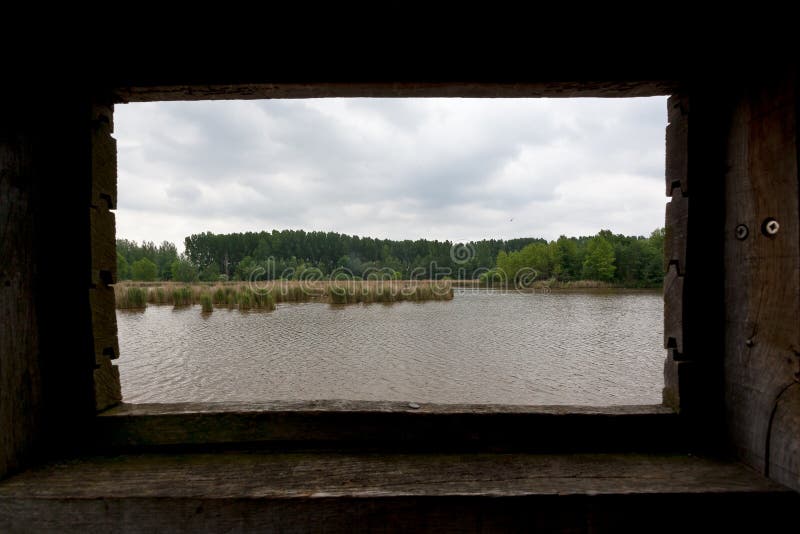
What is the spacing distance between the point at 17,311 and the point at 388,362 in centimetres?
419

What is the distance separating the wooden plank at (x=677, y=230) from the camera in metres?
1.36

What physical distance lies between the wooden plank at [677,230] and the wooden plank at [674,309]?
0.03m

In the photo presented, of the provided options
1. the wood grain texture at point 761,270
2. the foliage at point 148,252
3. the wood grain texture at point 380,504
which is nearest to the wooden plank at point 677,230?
the wood grain texture at point 761,270

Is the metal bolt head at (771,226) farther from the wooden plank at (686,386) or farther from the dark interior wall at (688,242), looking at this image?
the wooden plank at (686,386)

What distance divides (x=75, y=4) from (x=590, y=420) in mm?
2683

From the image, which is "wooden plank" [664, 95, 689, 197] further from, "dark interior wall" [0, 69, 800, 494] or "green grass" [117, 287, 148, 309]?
"green grass" [117, 287, 148, 309]

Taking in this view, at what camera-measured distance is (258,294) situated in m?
11.4

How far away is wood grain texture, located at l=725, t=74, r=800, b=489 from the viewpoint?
107cm

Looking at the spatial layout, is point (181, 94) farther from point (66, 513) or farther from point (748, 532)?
point (748, 532)

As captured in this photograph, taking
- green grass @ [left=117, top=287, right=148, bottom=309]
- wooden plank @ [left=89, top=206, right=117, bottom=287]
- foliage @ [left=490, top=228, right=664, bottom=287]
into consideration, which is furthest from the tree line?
wooden plank @ [left=89, top=206, right=117, bottom=287]

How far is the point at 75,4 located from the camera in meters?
1.29

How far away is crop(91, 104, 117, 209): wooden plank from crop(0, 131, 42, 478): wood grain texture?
0.61 ft

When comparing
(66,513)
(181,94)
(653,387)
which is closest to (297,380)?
(66,513)

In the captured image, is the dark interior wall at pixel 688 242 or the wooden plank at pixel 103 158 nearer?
the dark interior wall at pixel 688 242
